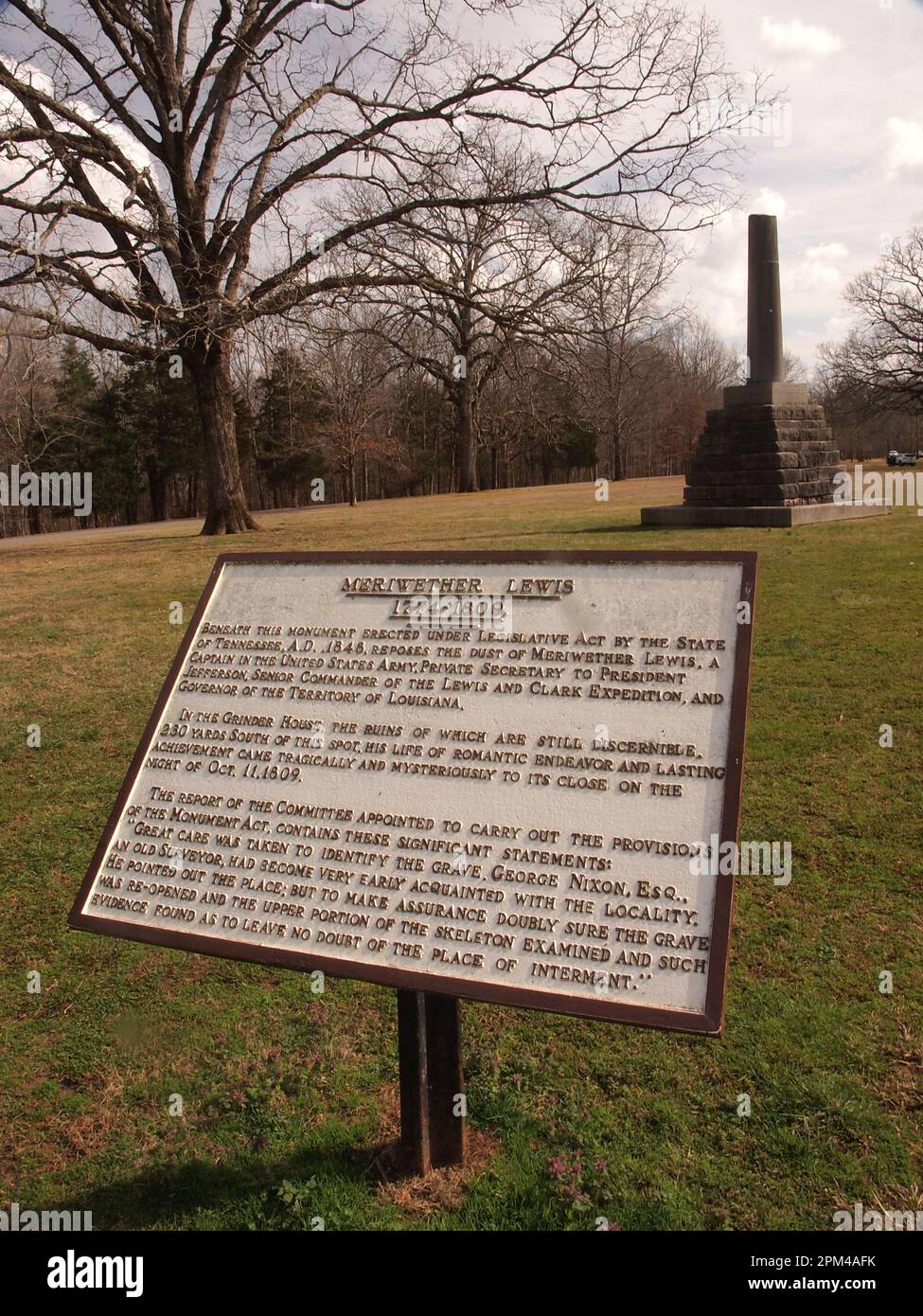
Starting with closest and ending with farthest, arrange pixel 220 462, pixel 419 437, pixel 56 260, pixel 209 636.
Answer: pixel 209 636
pixel 56 260
pixel 220 462
pixel 419 437

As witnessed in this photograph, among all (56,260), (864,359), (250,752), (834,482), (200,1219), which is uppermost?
(864,359)

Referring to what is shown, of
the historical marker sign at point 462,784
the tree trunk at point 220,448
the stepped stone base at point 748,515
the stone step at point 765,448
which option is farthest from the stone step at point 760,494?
the historical marker sign at point 462,784

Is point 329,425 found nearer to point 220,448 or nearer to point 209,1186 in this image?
point 220,448

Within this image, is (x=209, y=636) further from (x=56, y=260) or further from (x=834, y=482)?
(x=834, y=482)

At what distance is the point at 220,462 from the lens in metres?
18.7

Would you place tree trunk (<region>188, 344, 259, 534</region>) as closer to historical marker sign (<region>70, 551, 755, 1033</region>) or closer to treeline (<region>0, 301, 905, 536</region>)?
treeline (<region>0, 301, 905, 536</region>)

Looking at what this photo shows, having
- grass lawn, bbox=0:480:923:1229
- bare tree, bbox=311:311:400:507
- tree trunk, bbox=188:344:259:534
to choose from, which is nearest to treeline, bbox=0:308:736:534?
bare tree, bbox=311:311:400:507

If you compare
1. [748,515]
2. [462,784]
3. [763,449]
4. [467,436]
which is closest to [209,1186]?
[462,784]

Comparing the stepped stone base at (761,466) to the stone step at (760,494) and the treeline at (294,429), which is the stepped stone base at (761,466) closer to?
the stone step at (760,494)

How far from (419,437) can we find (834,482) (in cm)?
3791

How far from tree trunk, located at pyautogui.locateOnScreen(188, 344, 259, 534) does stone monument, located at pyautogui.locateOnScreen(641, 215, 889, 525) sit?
8.04 meters

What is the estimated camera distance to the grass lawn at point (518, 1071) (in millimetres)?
2889

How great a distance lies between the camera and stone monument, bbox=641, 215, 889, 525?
50.9 feet
